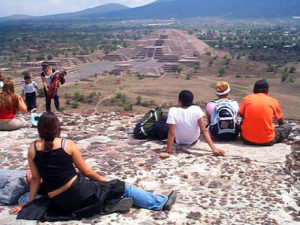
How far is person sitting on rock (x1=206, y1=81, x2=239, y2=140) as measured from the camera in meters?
4.65

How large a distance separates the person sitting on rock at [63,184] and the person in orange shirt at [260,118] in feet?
7.08

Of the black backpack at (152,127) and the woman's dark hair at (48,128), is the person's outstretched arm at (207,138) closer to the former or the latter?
the black backpack at (152,127)

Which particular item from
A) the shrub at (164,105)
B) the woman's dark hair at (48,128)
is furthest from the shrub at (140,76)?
the woman's dark hair at (48,128)

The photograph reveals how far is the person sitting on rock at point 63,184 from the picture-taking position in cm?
275

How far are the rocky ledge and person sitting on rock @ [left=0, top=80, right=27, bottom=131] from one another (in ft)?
0.50

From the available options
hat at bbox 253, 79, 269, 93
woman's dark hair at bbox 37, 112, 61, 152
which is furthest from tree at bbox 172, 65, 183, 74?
woman's dark hair at bbox 37, 112, 61, 152

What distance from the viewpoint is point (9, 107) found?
533cm

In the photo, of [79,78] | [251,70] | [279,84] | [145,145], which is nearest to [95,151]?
[145,145]

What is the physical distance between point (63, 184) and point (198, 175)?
1.66 metres

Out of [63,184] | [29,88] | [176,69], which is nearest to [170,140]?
[63,184]

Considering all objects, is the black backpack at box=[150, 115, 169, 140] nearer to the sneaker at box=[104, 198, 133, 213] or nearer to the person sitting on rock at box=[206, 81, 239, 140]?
the person sitting on rock at box=[206, 81, 239, 140]

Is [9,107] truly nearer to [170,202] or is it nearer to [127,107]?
[170,202]

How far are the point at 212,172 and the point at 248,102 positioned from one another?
1.15 metres

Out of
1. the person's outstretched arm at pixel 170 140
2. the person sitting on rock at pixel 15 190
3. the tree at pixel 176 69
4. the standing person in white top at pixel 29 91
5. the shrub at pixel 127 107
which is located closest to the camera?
the person sitting on rock at pixel 15 190
